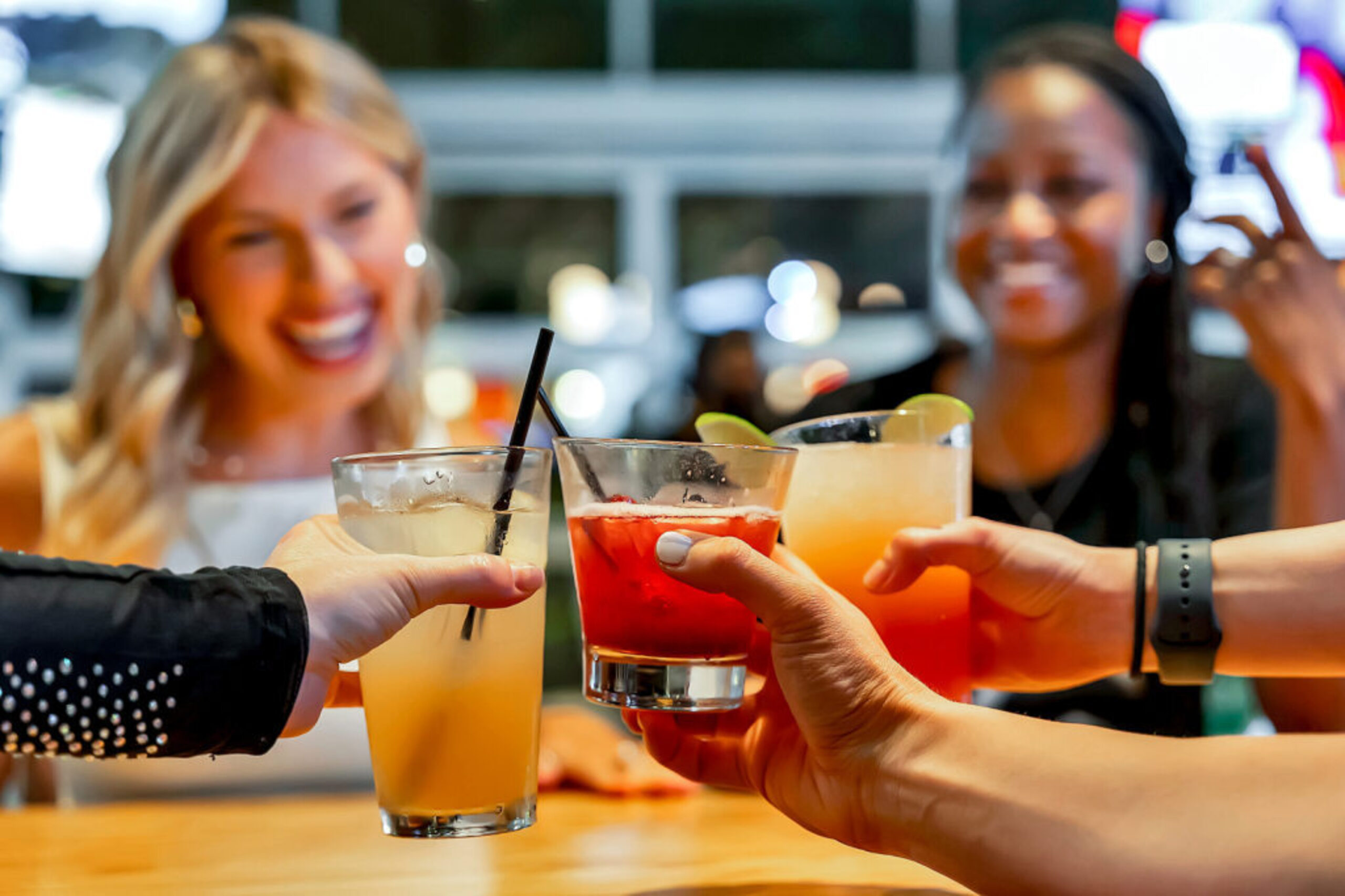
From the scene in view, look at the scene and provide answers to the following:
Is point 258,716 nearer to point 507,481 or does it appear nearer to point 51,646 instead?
point 51,646

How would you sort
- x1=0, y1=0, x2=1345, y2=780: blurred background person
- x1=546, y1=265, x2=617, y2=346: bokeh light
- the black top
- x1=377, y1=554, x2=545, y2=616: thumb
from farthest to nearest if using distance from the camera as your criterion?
x1=546, y1=265, x2=617, y2=346: bokeh light
x1=0, y1=0, x2=1345, y2=780: blurred background person
the black top
x1=377, y1=554, x2=545, y2=616: thumb

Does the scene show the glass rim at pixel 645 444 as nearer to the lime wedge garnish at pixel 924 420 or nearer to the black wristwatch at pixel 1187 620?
the lime wedge garnish at pixel 924 420

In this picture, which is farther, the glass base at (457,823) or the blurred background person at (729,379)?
the blurred background person at (729,379)

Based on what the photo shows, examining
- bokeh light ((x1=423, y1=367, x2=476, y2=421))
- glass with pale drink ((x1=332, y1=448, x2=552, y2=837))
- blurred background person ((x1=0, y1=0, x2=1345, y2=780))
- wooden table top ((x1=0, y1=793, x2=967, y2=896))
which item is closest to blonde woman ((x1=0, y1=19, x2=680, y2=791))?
wooden table top ((x1=0, y1=793, x2=967, y2=896))

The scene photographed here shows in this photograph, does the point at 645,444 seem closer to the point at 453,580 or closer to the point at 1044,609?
the point at 453,580

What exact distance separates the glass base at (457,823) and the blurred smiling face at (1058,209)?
1641mm

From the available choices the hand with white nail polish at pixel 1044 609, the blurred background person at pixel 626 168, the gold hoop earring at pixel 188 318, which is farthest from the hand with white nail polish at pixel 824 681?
the blurred background person at pixel 626 168

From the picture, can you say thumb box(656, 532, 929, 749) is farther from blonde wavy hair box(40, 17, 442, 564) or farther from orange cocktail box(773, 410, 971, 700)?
blonde wavy hair box(40, 17, 442, 564)

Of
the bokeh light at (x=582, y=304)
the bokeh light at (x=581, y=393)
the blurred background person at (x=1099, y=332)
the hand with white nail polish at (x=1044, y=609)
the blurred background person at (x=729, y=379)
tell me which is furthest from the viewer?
the bokeh light at (x=582, y=304)

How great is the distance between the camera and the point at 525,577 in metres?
1.07

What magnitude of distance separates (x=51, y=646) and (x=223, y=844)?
59cm

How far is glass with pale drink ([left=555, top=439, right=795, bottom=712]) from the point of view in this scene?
111cm

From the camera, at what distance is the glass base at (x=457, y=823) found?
1109 millimetres

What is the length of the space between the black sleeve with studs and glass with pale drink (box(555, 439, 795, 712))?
301mm
